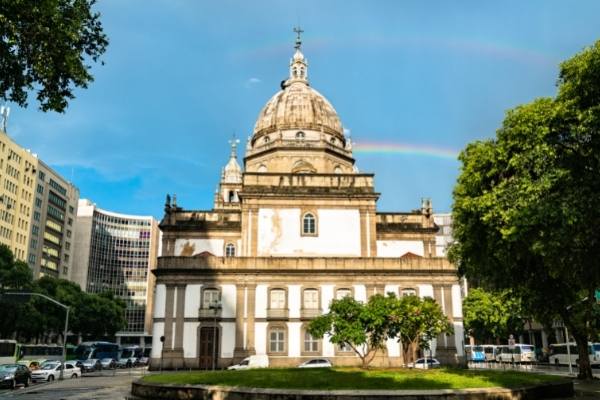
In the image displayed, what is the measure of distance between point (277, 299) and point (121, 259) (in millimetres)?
80034

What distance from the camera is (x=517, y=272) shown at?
2544cm

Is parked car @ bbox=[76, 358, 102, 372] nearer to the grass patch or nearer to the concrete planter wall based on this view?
the grass patch

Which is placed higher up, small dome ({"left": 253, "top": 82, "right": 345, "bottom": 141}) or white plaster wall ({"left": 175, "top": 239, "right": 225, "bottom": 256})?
small dome ({"left": 253, "top": 82, "right": 345, "bottom": 141})

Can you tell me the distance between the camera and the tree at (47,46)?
543 inches

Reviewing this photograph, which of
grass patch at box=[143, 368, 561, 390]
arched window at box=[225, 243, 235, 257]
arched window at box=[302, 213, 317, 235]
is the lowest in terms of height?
grass patch at box=[143, 368, 561, 390]

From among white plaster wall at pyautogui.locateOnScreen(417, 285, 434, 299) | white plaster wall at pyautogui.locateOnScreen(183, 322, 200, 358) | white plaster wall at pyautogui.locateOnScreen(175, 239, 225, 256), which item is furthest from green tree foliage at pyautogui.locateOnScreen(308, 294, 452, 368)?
white plaster wall at pyautogui.locateOnScreen(175, 239, 225, 256)

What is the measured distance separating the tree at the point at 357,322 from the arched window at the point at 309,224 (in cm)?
1682

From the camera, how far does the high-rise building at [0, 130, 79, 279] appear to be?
78375 mm

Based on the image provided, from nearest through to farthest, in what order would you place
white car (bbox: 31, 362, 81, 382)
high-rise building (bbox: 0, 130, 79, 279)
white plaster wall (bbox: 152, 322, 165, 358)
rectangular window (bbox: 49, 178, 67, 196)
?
white car (bbox: 31, 362, 81, 382)
white plaster wall (bbox: 152, 322, 165, 358)
high-rise building (bbox: 0, 130, 79, 279)
rectangular window (bbox: 49, 178, 67, 196)

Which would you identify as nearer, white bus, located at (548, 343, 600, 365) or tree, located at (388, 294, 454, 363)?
tree, located at (388, 294, 454, 363)

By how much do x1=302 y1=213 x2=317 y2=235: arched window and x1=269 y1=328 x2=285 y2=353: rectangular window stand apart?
28.0ft

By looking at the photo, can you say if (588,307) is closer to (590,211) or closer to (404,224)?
(590,211)

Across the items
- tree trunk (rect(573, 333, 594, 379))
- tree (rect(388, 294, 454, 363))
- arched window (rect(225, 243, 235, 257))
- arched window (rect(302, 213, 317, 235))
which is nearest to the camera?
tree trunk (rect(573, 333, 594, 379))

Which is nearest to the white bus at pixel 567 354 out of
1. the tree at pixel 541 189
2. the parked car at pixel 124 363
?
the tree at pixel 541 189
